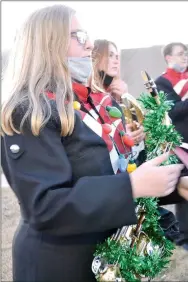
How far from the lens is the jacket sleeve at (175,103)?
2.64m

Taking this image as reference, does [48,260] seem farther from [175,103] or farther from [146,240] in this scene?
[175,103]

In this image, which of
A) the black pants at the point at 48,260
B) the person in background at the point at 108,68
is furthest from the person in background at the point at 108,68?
the black pants at the point at 48,260

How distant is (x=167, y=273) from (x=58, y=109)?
6.92ft

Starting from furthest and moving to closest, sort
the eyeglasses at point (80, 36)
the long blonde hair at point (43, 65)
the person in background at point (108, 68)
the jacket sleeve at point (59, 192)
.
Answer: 1. the person in background at point (108, 68)
2. the eyeglasses at point (80, 36)
3. the long blonde hair at point (43, 65)
4. the jacket sleeve at point (59, 192)

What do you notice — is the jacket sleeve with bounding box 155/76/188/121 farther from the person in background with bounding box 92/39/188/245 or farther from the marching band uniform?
the marching band uniform

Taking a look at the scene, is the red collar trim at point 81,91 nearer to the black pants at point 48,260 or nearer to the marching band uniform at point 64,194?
the marching band uniform at point 64,194

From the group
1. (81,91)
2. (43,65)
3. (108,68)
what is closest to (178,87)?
(108,68)

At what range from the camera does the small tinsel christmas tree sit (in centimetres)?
108

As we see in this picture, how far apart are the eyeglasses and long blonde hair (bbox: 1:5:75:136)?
3 centimetres

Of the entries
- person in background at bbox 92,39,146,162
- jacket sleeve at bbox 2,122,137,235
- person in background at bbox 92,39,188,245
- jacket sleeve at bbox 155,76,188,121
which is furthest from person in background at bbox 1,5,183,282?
jacket sleeve at bbox 155,76,188,121

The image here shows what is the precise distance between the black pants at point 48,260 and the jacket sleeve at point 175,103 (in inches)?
67.9

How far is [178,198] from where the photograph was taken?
122cm

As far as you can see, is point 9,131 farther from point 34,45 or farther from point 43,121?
point 34,45

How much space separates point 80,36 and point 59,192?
0.50 m
